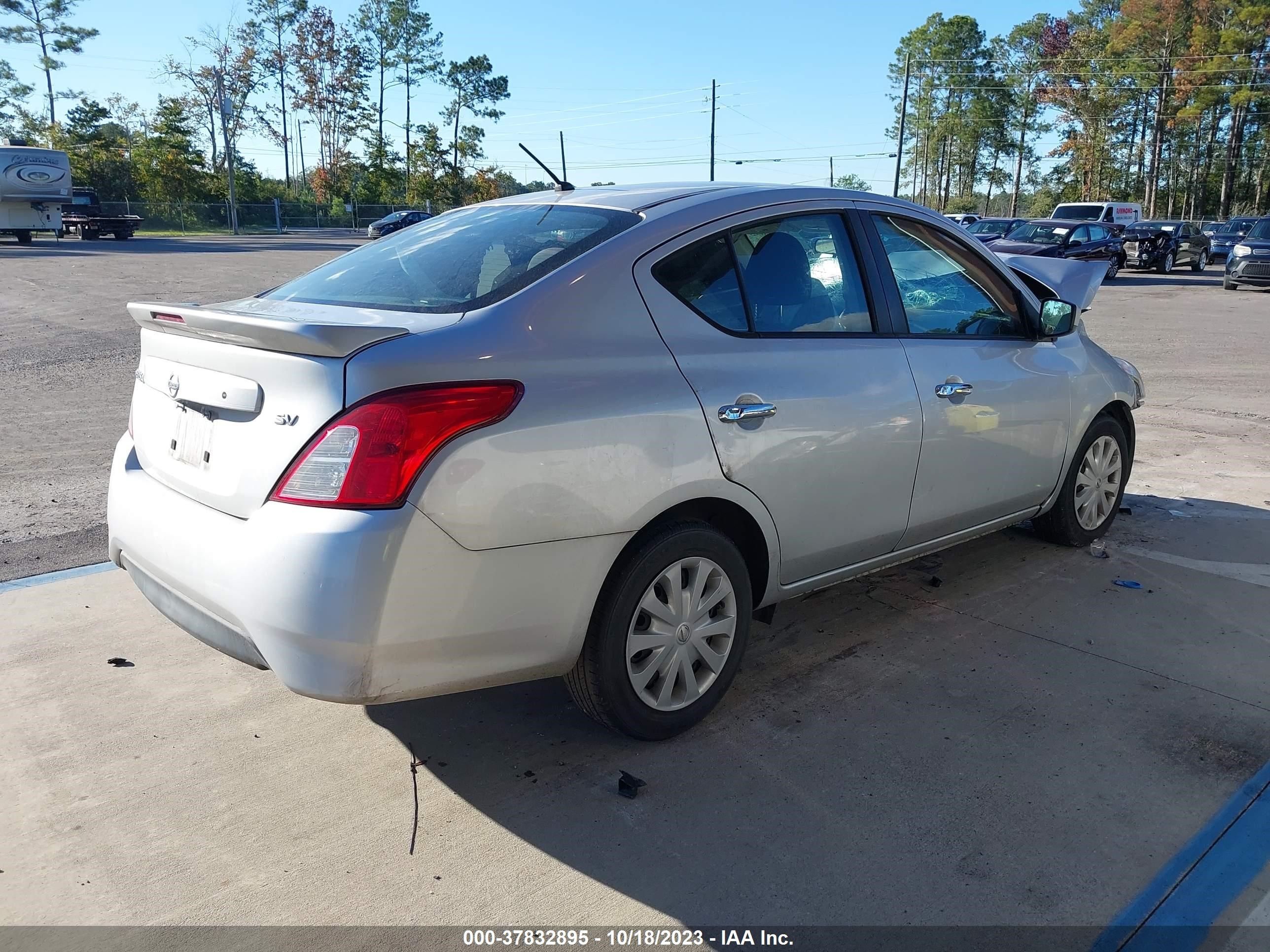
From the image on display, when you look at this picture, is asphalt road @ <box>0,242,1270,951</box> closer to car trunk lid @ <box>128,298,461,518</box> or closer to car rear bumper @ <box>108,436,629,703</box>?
car rear bumper @ <box>108,436,629,703</box>

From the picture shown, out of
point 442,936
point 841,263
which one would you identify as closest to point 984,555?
point 841,263

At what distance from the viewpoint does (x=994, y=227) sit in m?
28.5

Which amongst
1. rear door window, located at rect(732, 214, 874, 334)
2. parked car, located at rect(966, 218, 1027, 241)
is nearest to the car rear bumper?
rear door window, located at rect(732, 214, 874, 334)

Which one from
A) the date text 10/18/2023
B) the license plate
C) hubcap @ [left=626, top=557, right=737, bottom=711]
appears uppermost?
the license plate

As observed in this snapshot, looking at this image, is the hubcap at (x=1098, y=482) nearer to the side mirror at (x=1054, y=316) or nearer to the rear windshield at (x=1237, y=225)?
the side mirror at (x=1054, y=316)

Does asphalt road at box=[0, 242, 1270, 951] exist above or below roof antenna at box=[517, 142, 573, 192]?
below

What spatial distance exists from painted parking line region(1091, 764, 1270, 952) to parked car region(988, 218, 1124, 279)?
21.5 meters

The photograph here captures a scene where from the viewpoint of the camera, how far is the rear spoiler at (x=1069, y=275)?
5331 mm

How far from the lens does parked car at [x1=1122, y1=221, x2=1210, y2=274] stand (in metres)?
31.7

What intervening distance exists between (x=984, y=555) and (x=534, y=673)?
305 cm

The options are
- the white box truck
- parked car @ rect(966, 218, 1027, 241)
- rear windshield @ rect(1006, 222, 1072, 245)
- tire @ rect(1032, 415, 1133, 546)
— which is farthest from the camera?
the white box truck

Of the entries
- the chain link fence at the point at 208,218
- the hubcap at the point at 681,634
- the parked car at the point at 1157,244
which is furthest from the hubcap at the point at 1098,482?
the chain link fence at the point at 208,218

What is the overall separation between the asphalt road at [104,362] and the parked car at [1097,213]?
5.36 meters

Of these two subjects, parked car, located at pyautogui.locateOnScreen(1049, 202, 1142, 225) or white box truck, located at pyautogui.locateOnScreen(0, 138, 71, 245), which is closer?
parked car, located at pyautogui.locateOnScreen(1049, 202, 1142, 225)
